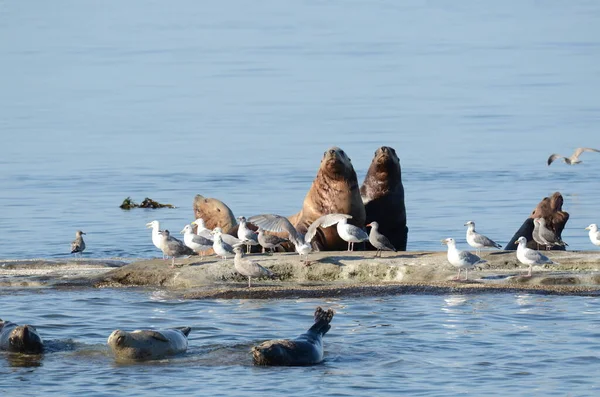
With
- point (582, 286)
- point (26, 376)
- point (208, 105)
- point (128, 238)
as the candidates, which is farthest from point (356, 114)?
point (26, 376)

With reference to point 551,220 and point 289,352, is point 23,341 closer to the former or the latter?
point 289,352

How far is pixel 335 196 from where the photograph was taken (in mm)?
19031

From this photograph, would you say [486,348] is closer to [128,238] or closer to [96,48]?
[128,238]

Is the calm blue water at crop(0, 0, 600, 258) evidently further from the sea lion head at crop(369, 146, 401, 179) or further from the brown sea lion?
the sea lion head at crop(369, 146, 401, 179)

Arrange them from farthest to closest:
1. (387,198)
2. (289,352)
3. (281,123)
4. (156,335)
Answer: (281,123), (387,198), (156,335), (289,352)

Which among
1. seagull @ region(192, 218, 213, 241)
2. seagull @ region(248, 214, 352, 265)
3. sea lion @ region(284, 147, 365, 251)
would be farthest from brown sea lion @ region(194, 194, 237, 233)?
seagull @ region(248, 214, 352, 265)

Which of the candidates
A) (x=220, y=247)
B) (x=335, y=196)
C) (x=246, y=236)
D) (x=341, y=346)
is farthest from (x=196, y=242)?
(x=341, y=346)

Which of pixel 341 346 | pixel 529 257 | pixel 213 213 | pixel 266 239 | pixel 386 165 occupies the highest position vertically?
pixel 386 165

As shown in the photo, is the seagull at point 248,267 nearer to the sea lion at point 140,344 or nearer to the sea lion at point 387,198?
the sea lion at point 140,344

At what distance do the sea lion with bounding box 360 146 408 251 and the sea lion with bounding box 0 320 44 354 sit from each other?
731cm

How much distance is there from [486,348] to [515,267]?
10.7ft

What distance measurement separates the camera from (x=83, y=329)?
14461 millimetres

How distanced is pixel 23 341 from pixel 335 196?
6.67 metres

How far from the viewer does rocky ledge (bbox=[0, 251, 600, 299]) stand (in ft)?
50.8
